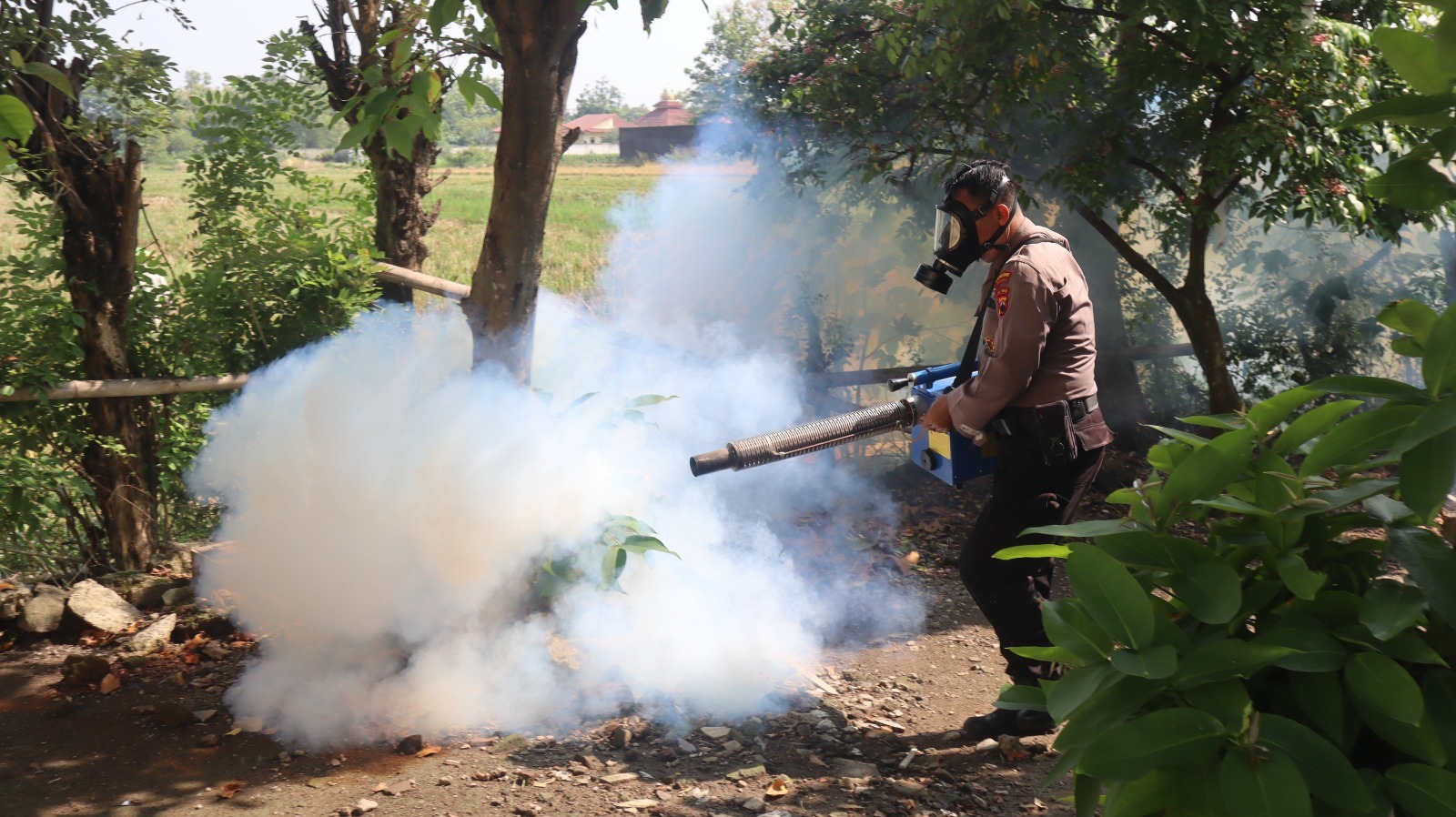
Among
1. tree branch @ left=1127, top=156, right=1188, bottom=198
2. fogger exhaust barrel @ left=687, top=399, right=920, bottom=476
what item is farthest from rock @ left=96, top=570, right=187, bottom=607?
tree branch @ left=1127, top=156, right=1188, bottom=198

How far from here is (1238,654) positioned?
1.10 m

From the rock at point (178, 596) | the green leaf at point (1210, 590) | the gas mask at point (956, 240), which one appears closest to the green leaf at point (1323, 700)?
the green leaf at point (1210, 590)

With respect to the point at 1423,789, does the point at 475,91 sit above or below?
above

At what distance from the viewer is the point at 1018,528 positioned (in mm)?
3678

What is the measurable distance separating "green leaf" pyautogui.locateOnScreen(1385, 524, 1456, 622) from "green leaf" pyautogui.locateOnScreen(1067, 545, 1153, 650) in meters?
0.28

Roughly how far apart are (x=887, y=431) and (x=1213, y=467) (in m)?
2.55

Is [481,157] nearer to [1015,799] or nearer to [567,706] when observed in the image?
[567,706]

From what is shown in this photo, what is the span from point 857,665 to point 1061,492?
1.28m

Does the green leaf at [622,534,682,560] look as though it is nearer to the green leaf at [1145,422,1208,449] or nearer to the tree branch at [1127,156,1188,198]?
the green leaf at [1145,422,1208,449]

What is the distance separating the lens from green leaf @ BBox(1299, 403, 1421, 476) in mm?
1089

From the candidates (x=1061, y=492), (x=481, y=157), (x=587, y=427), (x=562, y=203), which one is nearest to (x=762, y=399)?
(x=587, y=427)

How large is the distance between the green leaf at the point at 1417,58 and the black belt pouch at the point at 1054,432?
2.49 meters

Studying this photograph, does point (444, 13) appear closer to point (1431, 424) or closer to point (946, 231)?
point (946, 231)

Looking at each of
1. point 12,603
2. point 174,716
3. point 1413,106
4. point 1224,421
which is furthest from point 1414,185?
point 12,603
